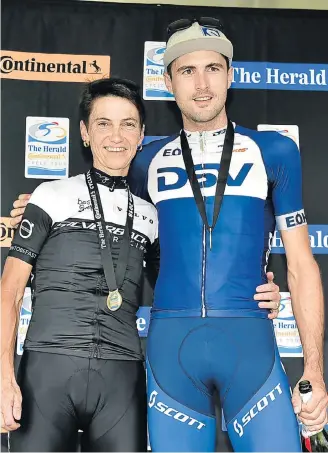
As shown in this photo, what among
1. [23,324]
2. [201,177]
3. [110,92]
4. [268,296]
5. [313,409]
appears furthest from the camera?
[23,324]

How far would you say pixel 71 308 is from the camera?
7.31 ft

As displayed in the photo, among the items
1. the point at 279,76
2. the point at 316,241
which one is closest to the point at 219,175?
the point at 316,241

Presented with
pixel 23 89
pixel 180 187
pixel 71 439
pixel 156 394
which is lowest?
pixel 71 439

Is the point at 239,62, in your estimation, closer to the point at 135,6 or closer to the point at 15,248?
the point at 135,6

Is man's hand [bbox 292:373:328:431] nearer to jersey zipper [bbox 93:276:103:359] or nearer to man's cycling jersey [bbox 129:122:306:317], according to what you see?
man's cycling jersey [bbox 129:122:306:317]

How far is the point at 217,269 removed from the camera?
2.29 m

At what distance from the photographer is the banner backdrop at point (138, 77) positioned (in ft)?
10.6

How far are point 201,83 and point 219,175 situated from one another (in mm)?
374

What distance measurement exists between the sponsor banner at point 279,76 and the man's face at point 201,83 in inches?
33.2

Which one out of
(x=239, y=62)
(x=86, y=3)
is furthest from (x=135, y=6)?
(x=239, y=62)

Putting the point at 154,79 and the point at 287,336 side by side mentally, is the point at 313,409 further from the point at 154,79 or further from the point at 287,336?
the point at 154,79

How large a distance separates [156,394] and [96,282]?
455 mm

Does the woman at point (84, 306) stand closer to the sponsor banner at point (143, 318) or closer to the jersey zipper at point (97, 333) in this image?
the jersey zipper at point (97, 333)

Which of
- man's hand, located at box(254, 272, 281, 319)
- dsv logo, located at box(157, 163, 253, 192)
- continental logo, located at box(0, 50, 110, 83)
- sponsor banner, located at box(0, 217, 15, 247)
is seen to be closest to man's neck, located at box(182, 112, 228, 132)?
dsv logo, located at box(157, 163, 253, 192)
